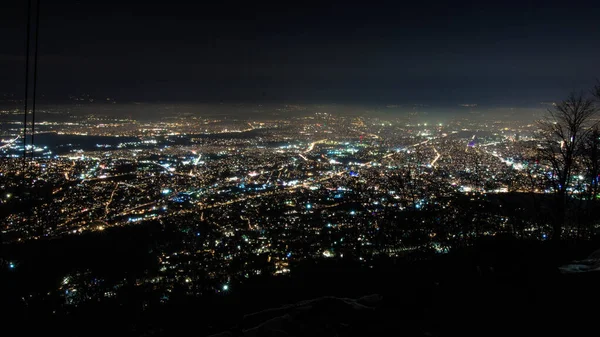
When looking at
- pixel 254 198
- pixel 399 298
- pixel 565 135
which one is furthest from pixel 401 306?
pixel 254 198

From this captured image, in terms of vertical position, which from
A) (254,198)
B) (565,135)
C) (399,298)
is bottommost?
(254,198)

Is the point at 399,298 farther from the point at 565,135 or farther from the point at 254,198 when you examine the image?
the point at 254,198

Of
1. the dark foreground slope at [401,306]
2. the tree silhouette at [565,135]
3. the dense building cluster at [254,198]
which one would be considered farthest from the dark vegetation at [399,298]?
the tree silhouette at [565,135]

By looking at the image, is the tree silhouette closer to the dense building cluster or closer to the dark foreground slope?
the dense building cluster

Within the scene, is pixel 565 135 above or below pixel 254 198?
above

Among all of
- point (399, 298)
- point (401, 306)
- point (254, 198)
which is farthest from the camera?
point (254, 198)

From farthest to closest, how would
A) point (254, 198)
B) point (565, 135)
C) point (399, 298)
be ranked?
point (254, 198) → point (565, 135) → point (399, 298)

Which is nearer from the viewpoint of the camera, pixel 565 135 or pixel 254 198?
pixel 565 135

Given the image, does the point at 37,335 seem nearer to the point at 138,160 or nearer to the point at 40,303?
the point at 40,303
